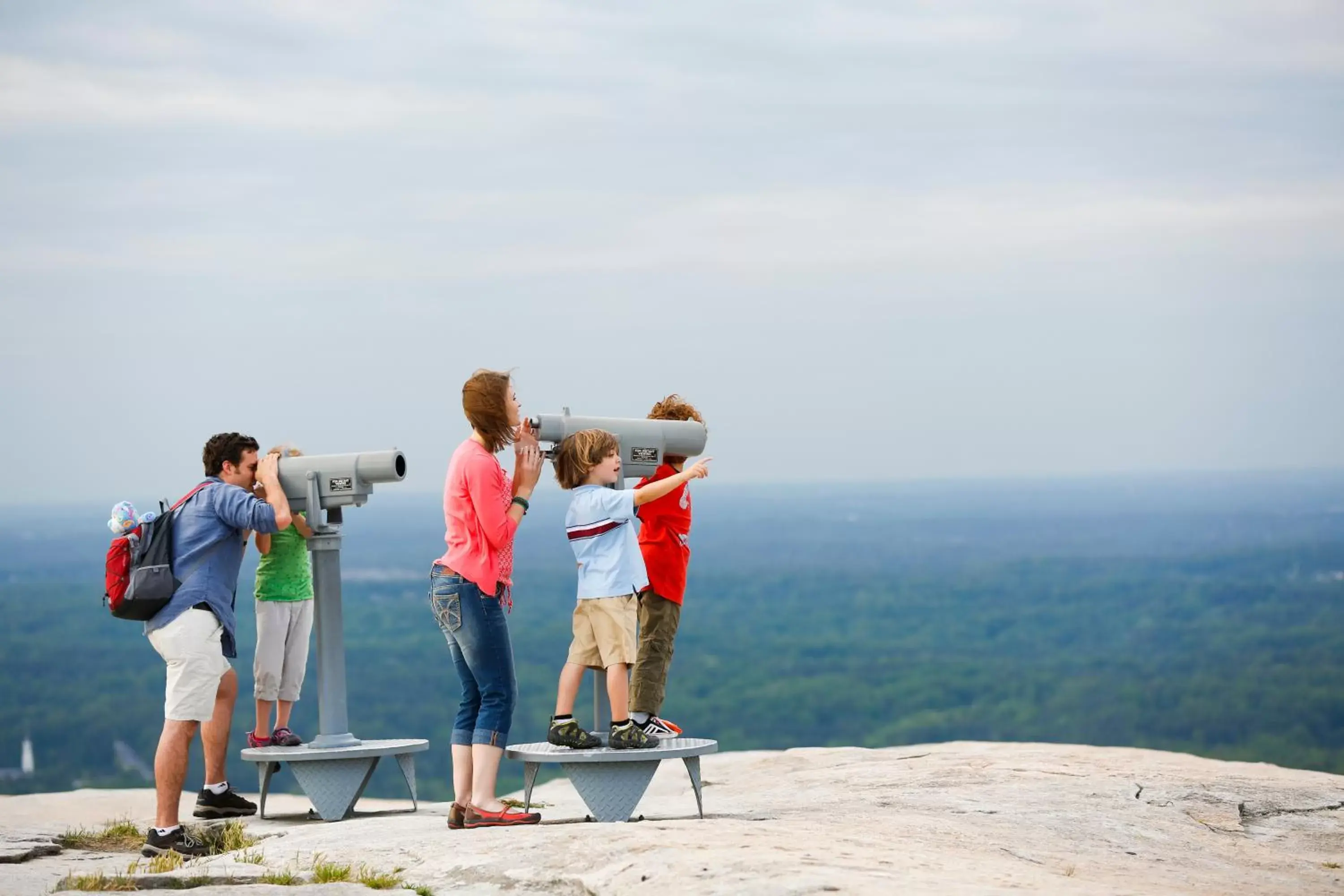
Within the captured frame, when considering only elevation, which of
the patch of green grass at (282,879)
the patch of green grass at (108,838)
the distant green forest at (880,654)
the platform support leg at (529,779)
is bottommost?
the distant green forest at (880,654)

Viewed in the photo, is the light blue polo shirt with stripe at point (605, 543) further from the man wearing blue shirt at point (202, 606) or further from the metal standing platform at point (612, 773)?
the man wearing blue shirt at point (202, 606)

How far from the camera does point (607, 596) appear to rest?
739 cm

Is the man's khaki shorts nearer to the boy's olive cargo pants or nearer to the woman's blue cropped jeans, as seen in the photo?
the woman's blue cropped jeans

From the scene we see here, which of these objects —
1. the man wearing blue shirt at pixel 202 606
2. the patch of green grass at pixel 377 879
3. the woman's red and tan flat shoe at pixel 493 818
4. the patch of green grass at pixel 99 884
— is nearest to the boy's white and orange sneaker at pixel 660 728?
the woman's red and tan flat shoe at pixel 493 818

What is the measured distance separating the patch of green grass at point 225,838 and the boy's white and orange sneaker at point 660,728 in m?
1.98

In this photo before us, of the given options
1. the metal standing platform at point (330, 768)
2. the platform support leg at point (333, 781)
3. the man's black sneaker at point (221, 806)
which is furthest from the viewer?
the man's black sneaker at point (221, 806)

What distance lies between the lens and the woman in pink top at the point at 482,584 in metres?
7.22

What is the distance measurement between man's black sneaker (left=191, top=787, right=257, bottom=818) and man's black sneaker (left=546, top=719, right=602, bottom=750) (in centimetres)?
235

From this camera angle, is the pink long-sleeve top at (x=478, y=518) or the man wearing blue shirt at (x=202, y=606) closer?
the pink long-sleeve top at (x=478, y=518)

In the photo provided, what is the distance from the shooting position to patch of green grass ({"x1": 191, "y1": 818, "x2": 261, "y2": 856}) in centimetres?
742

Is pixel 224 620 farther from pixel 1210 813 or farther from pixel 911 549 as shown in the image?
pixel 911 549

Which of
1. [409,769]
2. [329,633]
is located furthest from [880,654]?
[329,633]

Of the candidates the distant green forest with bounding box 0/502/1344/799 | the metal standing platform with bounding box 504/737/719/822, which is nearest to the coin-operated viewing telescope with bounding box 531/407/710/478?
the metal standing platform with bounding box 504/737/719/822

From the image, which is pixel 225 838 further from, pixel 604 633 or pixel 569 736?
pixel 604 633
